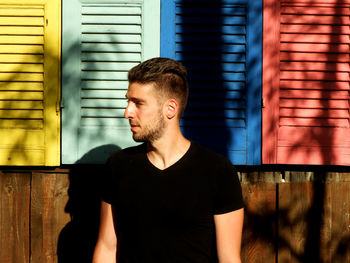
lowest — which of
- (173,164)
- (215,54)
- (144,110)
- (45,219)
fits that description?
(45,219)

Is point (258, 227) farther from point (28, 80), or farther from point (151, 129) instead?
point (28, 80)

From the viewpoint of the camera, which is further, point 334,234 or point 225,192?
point 334,234

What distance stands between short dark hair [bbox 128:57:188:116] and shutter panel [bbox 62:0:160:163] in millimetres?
835

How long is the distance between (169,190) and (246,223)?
3.76ft

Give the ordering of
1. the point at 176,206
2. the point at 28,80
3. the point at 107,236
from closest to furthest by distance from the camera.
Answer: the point at 176,206, the point at 107,236, the point at 28,80

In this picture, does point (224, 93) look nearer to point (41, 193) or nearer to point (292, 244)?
point (292, 244)

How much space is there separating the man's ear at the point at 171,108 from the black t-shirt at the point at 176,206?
23 cm

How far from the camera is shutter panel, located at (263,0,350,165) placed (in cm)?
272

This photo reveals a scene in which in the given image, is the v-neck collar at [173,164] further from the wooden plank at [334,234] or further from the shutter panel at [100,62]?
the wooden plank at [334,234]

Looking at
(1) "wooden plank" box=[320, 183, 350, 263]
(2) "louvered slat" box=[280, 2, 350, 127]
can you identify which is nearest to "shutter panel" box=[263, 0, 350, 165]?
(2) "louvered slat" box=[280, 2, 350, 127]

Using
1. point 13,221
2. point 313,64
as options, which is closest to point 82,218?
point 13,221

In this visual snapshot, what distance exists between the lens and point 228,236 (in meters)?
1.83

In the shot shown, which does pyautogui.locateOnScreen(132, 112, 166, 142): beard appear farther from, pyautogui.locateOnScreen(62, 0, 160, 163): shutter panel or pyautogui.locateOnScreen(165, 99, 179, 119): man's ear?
pyautogui.locateOnScreen(62, 0, 160, 163): shutter panel

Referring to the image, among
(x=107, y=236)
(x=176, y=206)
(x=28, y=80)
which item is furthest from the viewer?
(x=28, y=80)
